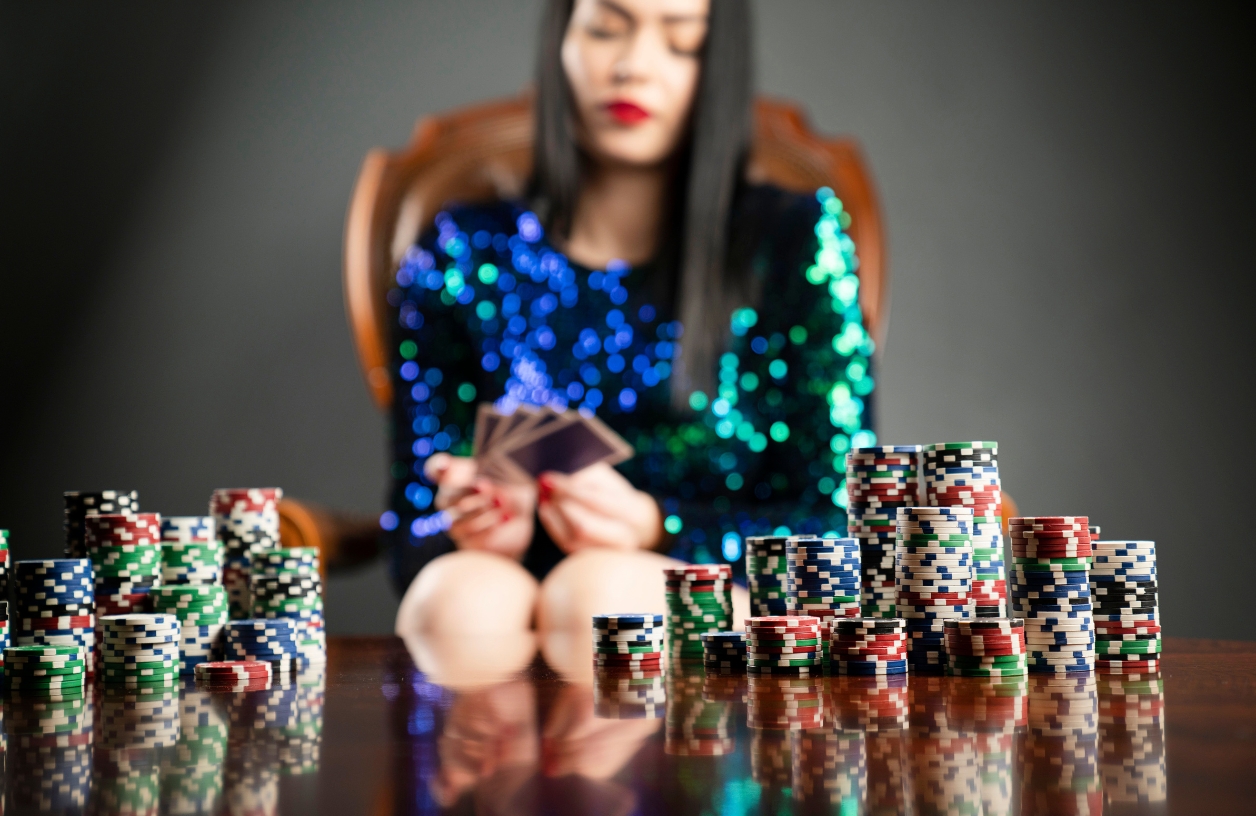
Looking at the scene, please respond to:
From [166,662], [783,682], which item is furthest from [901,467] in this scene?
[166,662]

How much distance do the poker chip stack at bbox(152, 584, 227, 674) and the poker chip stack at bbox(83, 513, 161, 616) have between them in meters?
0.04

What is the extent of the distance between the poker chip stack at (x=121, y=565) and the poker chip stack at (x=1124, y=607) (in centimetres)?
95

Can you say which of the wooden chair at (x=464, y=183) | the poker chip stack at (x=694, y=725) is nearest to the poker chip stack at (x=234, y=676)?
the poker chip stack at (x=694, y=725)

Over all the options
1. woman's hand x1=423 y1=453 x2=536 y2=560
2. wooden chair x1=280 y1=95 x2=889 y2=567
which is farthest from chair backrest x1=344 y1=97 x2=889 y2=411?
woman's hand x1=423 y1=453 x2=536 y2=560

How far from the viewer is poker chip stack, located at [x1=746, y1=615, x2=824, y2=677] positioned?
3.58ft

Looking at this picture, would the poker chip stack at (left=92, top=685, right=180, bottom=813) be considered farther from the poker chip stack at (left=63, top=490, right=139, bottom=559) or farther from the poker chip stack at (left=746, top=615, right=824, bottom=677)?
the poker chip stack at (left=746, top=615, right=824, bottom=677)

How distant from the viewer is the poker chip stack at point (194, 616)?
1221 mm

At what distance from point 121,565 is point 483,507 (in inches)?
29.6

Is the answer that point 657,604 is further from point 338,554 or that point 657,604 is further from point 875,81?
point 875,81

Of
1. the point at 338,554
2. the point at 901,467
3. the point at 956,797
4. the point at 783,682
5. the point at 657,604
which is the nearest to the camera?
the point at 956,797

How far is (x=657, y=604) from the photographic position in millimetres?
1679

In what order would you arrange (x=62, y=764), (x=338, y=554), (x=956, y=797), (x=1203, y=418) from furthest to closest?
(x=1203, y=418) < (x=338, y=554) < (x=62, y=764) < (x=956, y=797)

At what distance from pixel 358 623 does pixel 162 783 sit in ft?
9.57

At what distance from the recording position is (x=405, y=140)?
11.7 feet
